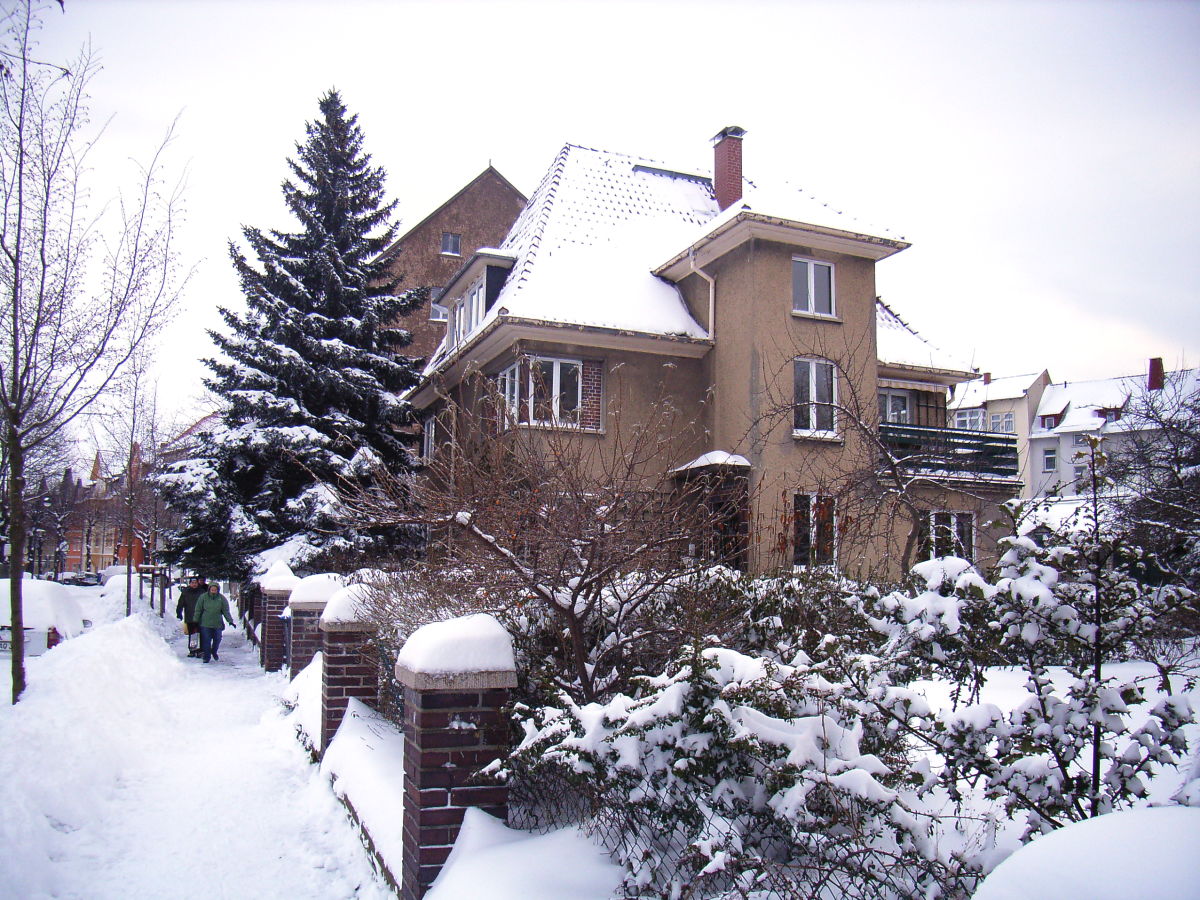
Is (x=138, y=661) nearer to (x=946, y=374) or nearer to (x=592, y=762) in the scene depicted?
(x=592, y=762)

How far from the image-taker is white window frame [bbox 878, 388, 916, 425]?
64.0ft

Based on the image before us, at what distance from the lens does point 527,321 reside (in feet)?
48.9

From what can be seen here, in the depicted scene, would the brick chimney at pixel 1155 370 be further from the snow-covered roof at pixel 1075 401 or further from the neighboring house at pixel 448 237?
the neighboring house at pixel 448 237

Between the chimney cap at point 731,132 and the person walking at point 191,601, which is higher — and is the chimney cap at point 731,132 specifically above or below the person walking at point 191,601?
above

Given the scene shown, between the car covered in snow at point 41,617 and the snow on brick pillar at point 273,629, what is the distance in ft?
11.8

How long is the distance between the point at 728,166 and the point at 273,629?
14.4 m

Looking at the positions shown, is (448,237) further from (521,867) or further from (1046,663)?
(1046,663)

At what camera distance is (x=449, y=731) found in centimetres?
382

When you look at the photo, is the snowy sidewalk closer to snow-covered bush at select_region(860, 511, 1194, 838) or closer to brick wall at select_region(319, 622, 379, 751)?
brick wall at select_region(319, 622, 379, 751)

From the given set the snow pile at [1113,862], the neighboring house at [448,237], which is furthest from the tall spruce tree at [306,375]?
the snow pile at [1113,862]

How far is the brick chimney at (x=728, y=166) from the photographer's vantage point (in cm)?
1977

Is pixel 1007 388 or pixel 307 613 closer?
pixel 307 613

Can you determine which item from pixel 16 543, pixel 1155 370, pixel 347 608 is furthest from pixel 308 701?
pixel 1155 370

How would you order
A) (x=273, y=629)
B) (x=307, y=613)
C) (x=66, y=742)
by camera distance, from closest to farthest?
(x=66, y=742), (x=307, y=613), (x=273, y=629)
